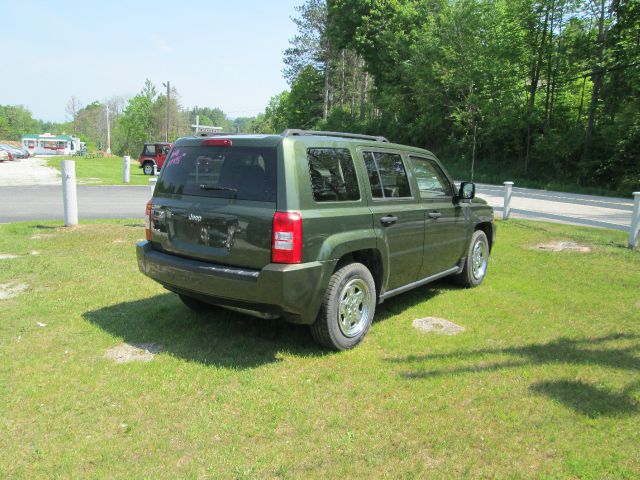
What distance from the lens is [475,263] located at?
6789mm

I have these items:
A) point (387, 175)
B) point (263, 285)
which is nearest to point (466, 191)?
point (387, 175)

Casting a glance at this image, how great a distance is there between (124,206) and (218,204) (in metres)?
11.2

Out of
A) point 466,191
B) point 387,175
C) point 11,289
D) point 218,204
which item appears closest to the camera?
point 218,204

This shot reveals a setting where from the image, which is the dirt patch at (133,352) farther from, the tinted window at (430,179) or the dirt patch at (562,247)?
the dirt patch at (562,247)

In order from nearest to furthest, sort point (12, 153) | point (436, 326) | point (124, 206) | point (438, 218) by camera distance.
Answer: point (436, 326) < point (438, 218) < point (124, 206) < point (12, 153)

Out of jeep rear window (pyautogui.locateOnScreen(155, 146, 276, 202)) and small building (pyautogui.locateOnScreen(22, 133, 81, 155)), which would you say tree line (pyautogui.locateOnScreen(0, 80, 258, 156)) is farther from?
jeep rear window (pyautogui.locateOnScreen(155, 146, 276, 202))

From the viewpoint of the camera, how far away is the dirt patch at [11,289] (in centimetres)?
577

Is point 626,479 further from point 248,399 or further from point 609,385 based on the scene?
point 248,399

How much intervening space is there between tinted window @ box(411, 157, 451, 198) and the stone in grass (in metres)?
1.35

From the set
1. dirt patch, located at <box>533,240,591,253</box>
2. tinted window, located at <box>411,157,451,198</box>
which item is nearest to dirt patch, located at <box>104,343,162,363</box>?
tinted window, located at <box>411,157,451,198</box>

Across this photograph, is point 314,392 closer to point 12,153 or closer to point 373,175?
point 373,175

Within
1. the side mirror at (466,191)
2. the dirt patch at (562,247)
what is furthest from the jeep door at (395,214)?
the dirt patch at (562,247)

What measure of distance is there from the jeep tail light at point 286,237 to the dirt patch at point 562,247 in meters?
7.08

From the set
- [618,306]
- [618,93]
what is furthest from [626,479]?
[618,93]
